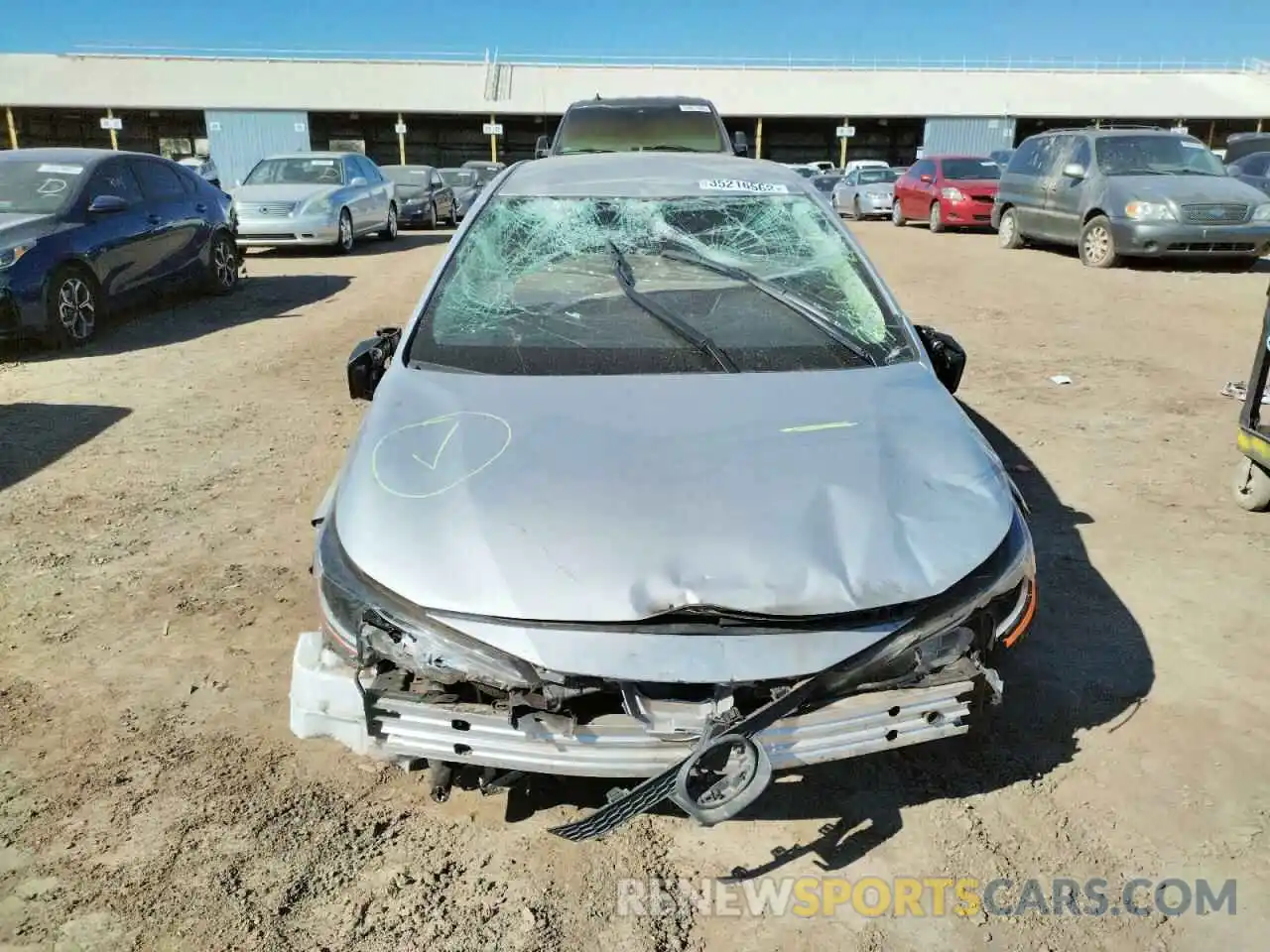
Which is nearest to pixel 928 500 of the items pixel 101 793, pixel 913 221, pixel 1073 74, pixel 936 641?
pixel 936 641

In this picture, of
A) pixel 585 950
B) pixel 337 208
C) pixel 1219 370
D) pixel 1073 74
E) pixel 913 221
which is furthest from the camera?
pixel 1073 74

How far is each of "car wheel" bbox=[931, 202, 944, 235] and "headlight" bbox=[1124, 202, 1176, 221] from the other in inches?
237

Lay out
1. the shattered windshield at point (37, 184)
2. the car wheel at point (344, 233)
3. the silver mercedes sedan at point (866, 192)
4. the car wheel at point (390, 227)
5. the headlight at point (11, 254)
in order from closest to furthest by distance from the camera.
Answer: the headlight at point (11, 254), the shattered windshield at point (37, 184), the car wheel at point (344, 233), the car wheel at point (390, 227), the silver mercedes sedan at point (866, 192)

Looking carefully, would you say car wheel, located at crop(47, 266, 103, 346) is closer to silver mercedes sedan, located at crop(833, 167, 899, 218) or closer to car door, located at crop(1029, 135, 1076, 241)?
car door, located at crop(1029, 135, 1076, 241)

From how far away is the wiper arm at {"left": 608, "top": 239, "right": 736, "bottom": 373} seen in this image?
3123 millimetres

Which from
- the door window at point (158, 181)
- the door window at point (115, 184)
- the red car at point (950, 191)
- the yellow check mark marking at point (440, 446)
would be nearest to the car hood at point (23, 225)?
the door window at point (115, 184)

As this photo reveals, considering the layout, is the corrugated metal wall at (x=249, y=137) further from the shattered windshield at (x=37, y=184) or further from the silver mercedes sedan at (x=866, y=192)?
the shattered windshield at (x=37, y=184)

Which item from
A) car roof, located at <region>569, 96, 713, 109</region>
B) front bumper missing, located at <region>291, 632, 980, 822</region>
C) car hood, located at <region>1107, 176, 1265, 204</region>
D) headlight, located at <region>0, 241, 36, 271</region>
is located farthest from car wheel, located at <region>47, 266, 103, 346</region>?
car hood, located at <region>1107, 176, 1265, 204</region>

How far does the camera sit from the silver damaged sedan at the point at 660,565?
2139 mm

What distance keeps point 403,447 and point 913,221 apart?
17909 millimetres

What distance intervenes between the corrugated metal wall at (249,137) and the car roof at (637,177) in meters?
37.2

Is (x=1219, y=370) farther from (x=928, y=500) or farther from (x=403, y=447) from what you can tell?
(x=403, y=447)

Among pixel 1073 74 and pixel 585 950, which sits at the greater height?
pixel 1073 74

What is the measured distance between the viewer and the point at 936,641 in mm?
2258
